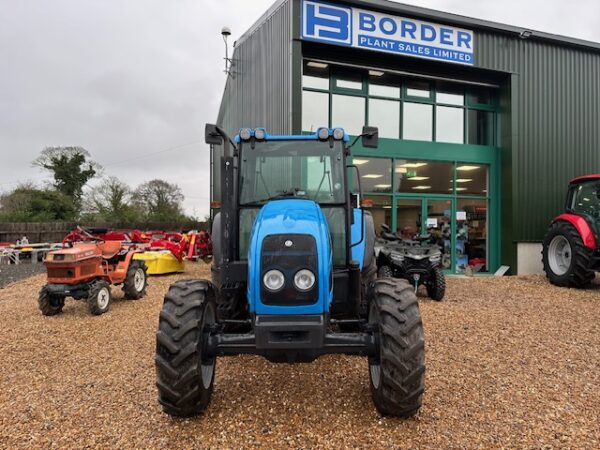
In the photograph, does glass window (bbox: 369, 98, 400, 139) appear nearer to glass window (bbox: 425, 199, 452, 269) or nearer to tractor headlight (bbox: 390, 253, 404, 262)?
glass window (bbox: 425, 199, 452, 269)

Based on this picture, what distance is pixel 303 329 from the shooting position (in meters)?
2.68

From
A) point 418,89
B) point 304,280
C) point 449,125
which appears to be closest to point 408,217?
point 449,125

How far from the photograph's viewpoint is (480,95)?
38.1 ft

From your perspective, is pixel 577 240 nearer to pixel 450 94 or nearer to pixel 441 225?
pixel 441 225

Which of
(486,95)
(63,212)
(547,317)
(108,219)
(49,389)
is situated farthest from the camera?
(108,219)

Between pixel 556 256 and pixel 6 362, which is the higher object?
pixel 556 256

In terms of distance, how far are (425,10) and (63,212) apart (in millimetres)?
24349

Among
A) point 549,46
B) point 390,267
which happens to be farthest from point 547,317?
point 549,46

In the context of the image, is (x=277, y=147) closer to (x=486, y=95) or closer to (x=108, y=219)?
(x=486, y=95)

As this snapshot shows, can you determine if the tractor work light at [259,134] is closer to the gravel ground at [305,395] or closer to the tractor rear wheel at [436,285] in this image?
the gravel ground at [305,395]

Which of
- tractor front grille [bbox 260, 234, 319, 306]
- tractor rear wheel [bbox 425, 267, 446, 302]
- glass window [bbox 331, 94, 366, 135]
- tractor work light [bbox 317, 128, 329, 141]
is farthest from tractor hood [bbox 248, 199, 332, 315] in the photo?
glass window [bbox 331, 94, 366, 135]

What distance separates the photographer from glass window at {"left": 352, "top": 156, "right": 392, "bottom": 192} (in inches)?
415

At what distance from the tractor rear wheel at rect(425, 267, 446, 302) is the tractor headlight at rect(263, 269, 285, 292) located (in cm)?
516

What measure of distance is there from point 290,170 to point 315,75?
23.6 ft
